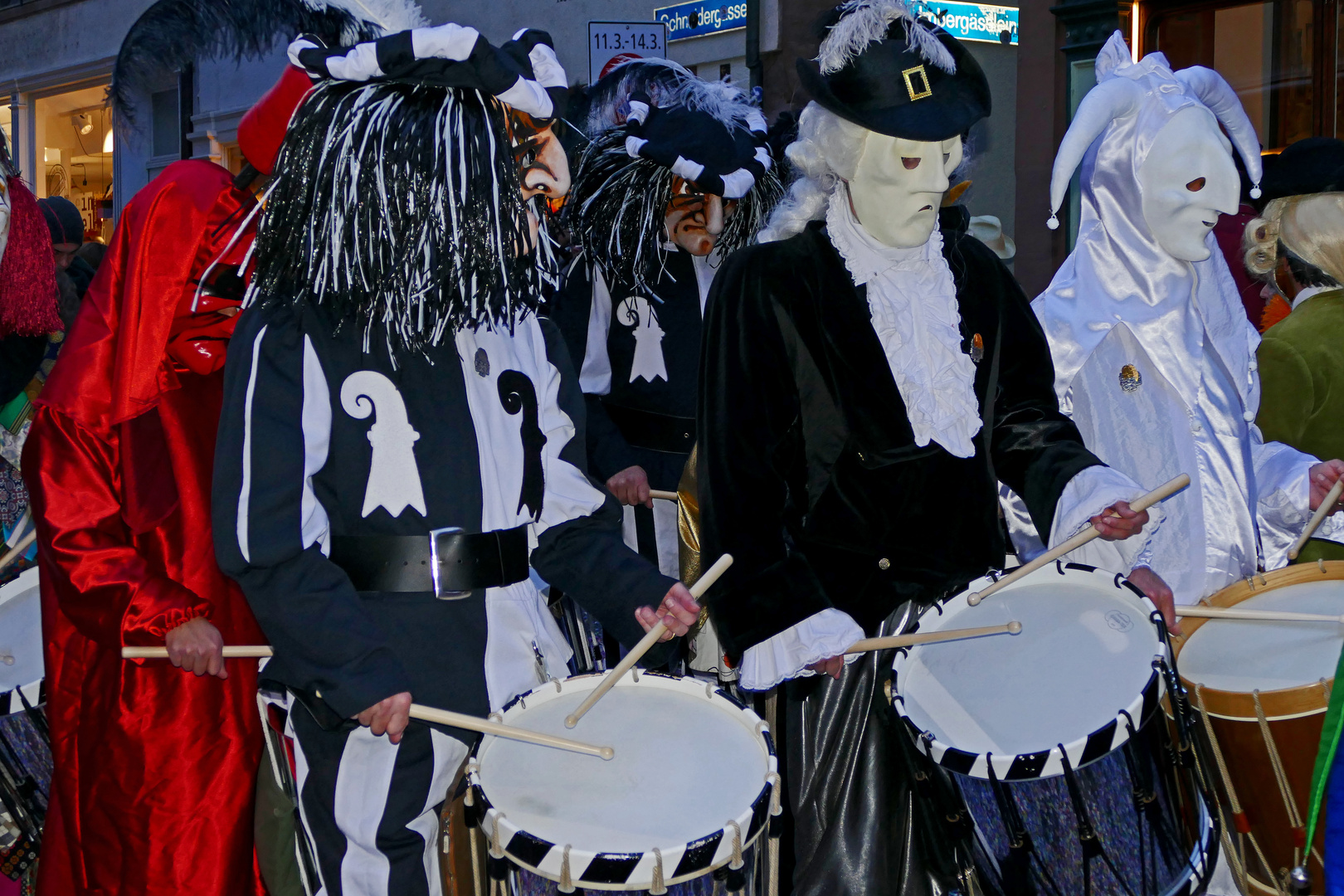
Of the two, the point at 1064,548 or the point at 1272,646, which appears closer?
the point at 1064,548

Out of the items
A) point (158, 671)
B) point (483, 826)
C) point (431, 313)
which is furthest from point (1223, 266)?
point (158, 671)

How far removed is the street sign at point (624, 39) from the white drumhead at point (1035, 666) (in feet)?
16.0

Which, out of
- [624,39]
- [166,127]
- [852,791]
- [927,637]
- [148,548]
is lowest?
[852,791]

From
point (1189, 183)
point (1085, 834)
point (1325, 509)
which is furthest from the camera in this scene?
point (1189, 183)

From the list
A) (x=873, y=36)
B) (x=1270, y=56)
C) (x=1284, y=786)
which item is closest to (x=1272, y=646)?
(x=1284, y=786)

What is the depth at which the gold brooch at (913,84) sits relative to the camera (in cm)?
258

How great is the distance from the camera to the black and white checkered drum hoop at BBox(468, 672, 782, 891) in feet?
6.16

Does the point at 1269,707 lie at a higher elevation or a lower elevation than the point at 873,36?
lower

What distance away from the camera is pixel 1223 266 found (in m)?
3.40

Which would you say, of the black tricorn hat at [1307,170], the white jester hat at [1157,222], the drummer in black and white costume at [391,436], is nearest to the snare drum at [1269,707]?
Answer: the white jester hat at [1157,222]

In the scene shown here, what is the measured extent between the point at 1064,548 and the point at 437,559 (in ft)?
3.60

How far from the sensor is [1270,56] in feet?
25.4

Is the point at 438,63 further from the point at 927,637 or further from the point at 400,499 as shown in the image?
the point at 927,637

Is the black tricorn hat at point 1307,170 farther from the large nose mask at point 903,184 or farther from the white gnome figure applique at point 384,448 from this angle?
the white gnome figure applique at point 384,448
